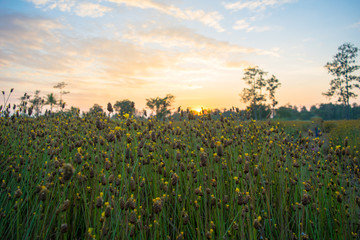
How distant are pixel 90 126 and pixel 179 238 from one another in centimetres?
425

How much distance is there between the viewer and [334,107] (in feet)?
249

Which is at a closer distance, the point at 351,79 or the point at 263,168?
the point at 263,168

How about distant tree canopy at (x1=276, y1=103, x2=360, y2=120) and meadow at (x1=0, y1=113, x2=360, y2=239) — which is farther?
distant tree canopy at (x1=276, y1=103, x2=360, y2=120)

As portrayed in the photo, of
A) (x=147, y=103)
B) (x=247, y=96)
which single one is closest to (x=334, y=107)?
(x=247, y=96)

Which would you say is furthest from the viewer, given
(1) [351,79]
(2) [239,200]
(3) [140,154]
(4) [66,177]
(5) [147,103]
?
(5) [147,103]

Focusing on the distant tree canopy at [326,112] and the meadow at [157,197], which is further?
the distant tree canopy at [326,112]

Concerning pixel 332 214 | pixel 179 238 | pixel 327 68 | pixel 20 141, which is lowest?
pixel 332 214

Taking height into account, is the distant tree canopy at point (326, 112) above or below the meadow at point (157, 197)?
above

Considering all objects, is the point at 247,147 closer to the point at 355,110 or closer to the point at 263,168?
the point at 263,168

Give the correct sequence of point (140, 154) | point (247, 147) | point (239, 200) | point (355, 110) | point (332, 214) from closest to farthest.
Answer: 1. point (239, 200)
2. point (140, 154)
3. point (332, 214)
4. point (247, 147)
5. point (355, 110)

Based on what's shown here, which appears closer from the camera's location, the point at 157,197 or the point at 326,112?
the point at 157,197

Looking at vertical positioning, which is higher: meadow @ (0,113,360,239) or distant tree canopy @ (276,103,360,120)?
distant tree canopy @ (276,103,360,120)

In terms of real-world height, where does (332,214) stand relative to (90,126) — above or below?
below

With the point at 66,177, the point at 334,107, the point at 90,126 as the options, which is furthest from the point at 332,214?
the point at 334,107
